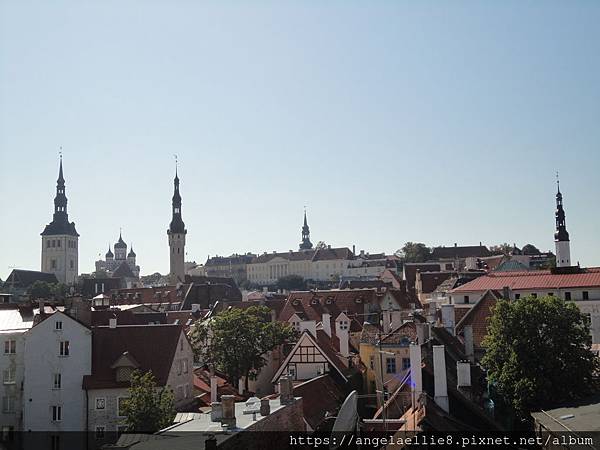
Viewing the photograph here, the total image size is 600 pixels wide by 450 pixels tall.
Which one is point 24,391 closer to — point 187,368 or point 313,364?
point 187,368

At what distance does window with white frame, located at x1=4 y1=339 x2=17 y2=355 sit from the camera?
113 ft

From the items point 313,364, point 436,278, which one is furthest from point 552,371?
point 436,278

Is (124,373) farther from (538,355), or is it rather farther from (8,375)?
(538,355)

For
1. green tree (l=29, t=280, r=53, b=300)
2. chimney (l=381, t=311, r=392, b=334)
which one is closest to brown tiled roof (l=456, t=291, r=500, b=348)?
chimney (l=381, t=311, r=392, b=334)

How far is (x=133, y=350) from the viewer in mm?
33781

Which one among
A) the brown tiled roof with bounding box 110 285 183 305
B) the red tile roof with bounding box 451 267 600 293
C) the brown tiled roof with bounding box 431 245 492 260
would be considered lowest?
the brown tiled roof with bounding box 110 285 183 305

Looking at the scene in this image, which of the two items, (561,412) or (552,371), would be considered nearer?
(561,412)

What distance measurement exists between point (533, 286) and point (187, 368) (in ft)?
91.9

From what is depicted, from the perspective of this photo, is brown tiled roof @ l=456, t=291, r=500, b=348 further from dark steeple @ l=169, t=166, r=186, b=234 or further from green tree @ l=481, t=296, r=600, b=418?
dark steeple @ l=169, t=166, r=186, b=234

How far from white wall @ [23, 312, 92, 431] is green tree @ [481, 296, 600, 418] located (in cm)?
1819

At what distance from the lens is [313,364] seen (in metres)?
34.4

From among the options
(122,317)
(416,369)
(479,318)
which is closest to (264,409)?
(416,369)

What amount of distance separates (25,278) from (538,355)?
117513 mm

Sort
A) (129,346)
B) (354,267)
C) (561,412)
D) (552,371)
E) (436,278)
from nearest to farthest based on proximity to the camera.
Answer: (561,412)
(552,371)
(129,346)
(436,278)
(354,267)
